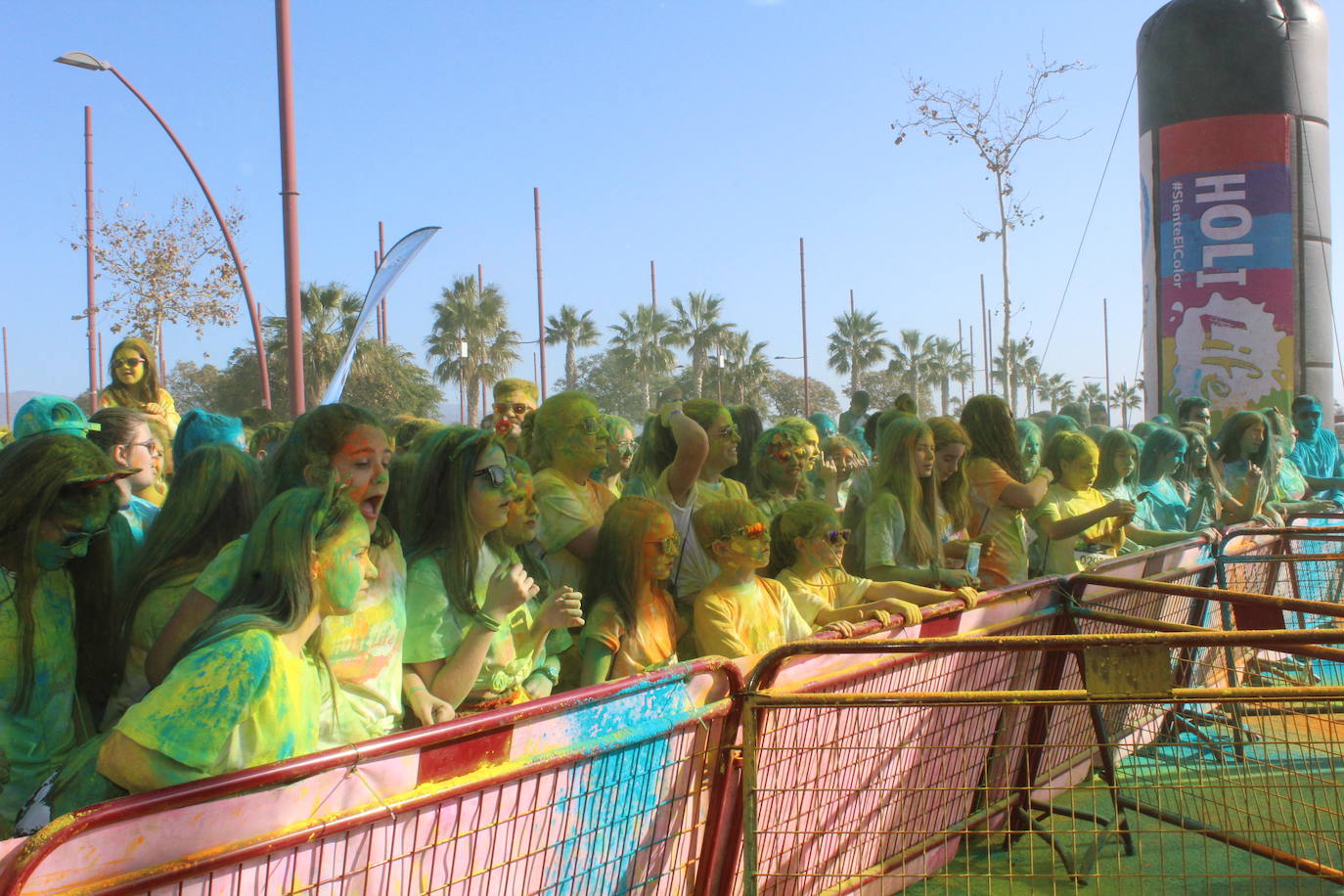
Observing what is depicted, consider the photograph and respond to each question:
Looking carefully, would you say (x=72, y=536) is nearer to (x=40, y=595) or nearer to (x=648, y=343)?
(x=40, y=595)

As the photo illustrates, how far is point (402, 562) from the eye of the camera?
3.15m

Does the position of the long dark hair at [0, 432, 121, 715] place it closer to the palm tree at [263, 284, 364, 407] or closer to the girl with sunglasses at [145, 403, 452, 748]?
the girl with sunglasses at [145, 403, 452, 748]

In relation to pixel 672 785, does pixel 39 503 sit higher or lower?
higher

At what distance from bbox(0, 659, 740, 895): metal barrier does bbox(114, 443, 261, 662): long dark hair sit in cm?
127

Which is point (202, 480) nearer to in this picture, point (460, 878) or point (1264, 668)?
point (460, 878)

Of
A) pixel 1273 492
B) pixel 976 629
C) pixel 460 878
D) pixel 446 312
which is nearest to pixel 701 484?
pixel 976 629

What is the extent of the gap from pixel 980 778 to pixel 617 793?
2.48 metres

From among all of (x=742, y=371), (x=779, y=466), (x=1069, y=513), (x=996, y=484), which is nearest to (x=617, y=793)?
(x=779, y=466)

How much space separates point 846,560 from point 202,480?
3.18 metres

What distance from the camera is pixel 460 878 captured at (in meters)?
2.37

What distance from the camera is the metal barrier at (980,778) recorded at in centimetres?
267

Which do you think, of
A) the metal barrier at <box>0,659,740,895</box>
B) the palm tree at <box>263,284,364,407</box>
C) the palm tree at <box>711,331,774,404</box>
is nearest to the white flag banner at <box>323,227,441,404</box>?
the metal barrier at <box>0,659,740,895</box>

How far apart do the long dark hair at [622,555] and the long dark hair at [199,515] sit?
4.01ft

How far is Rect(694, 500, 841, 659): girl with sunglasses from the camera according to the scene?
394cm
